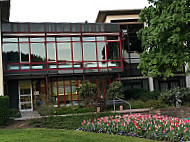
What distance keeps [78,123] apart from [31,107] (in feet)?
30.9

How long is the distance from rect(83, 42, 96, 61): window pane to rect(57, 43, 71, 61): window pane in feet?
4.19

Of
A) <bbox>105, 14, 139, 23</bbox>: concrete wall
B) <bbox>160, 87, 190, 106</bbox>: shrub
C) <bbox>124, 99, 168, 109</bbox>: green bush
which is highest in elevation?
<bbox>105, 14, 139, 23</bbox>: concrete wall

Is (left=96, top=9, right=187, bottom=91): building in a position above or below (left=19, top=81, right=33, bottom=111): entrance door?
above

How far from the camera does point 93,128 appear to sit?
38.7 ft

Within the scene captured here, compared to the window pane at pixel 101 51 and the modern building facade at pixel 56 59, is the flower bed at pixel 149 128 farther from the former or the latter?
the window pane at pixel 101 51

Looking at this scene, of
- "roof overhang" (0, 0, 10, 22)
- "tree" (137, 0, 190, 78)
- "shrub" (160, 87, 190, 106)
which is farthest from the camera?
"roof overhang" (0, 0, 10, 22)

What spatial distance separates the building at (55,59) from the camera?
67.4 feet

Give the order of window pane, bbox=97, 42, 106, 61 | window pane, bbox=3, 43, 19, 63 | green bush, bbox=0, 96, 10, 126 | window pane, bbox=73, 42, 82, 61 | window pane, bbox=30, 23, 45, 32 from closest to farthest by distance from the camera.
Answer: green bush, bbox=0, 96, 10, 126, window pane, bbox=3, 43, 19, 63, window pane, bbox=30, 23, 45, 32, window pane, bbox=73, 42, 82, 61, window pane, bbox=97, 42, 106, 61

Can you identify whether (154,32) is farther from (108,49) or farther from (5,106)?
(5,106)

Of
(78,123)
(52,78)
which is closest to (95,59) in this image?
(52,78)

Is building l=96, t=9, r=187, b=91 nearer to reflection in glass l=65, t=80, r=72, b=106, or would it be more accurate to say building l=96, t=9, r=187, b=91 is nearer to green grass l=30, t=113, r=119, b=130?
reflection in glass l=65, t=80, r=72, b=106

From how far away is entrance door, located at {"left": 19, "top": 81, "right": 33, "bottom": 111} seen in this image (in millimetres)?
21750

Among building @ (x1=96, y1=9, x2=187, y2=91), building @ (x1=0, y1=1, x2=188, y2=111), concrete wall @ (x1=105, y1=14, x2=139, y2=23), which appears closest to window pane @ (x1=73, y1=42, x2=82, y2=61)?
building @ (x1=0, y1=1, x2=188, y2=111)

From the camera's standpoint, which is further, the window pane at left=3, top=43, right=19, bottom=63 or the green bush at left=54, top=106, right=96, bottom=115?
the window pane at left=3, top=43, right=19, bottom=63
